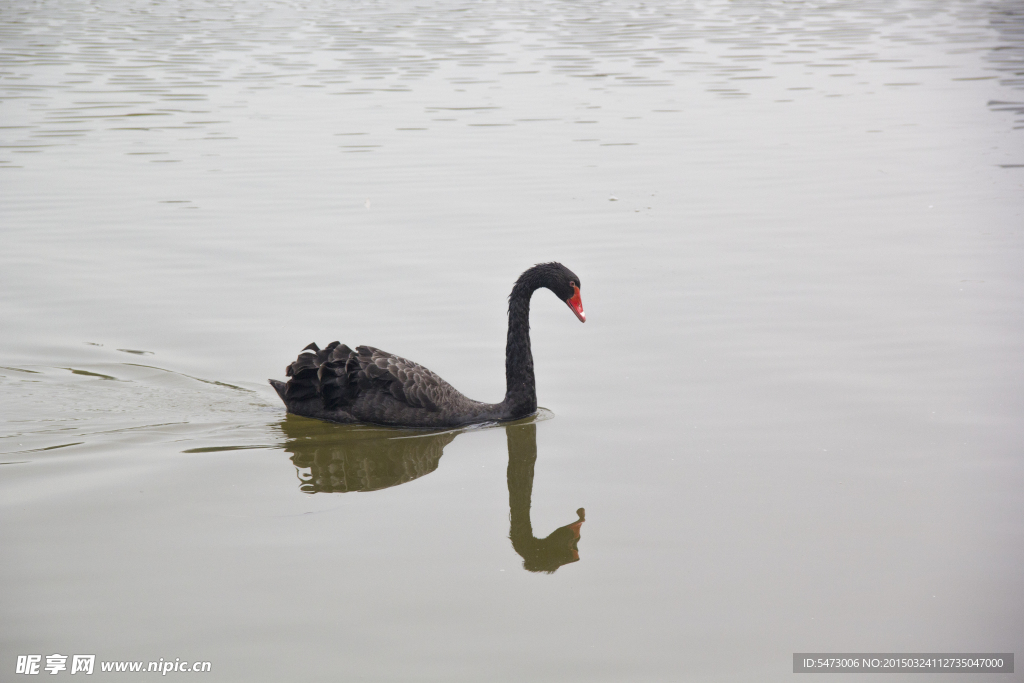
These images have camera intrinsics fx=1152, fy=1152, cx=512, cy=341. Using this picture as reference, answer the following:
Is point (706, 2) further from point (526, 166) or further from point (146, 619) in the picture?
point (146, 619)

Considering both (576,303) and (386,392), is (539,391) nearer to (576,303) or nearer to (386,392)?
(576,303)

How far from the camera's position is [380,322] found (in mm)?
7812

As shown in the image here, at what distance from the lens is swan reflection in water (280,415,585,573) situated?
4789mm

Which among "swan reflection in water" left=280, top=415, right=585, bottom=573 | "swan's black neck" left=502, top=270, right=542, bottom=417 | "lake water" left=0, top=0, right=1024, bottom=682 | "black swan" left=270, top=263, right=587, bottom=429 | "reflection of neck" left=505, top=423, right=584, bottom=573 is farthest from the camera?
"swan's black neck" left=502, top=270, right=542, bottom=417

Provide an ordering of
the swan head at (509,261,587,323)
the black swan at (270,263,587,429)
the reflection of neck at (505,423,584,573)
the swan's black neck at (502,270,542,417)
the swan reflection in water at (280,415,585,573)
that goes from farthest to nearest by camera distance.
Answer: the swan head at (509,261,587,323) < the swan's black neck at (502,270,542,417) < the black swan at (270,263,587,429) < the swan reflection in water at (280,415,585,573) < the reflection of neck at (505,423,584,573)

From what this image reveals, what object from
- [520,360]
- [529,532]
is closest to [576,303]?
[520,360]

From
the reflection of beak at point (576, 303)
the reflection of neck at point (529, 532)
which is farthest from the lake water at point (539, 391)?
the reflection of beak at point (576, 303)

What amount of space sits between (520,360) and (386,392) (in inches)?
29.8

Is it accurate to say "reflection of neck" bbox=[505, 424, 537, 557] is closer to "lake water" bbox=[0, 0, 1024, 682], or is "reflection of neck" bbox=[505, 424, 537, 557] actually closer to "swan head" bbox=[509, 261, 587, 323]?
"lake water" bbox=[0, 0, 1024, 682]

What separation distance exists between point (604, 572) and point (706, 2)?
3646cm

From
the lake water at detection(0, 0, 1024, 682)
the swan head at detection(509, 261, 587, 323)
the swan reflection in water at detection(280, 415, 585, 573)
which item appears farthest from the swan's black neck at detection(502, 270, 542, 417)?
the lake water at detection(0, 0, 1024, 682)

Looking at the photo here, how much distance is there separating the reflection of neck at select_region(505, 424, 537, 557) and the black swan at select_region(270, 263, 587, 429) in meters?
0.20

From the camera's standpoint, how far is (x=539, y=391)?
6.81 m

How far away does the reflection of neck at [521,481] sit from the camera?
4852mm
